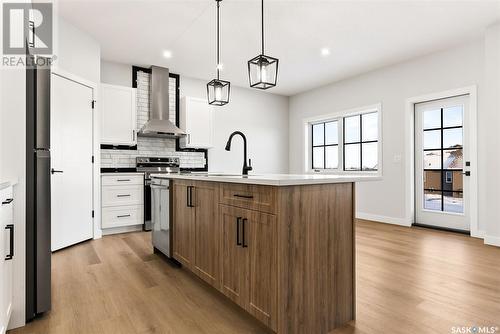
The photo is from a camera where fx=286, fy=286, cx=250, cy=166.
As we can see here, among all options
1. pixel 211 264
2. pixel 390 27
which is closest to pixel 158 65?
pixel 390 27

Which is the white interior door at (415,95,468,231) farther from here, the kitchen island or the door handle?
the door handle

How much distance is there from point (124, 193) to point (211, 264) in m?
2.89

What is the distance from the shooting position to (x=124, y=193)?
443cm

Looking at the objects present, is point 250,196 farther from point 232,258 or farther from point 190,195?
point 190,195

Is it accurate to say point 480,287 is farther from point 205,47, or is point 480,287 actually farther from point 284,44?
point 205,47

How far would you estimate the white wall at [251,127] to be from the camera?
5996 mm

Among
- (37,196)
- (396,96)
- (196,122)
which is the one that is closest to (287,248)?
(37,196)

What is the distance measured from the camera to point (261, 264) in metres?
1.60

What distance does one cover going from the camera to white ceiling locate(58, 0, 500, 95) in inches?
126

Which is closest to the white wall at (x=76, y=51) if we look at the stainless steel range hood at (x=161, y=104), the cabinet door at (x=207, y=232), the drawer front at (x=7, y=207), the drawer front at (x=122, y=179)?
the stainless steel range hood at (x=161, y=104)

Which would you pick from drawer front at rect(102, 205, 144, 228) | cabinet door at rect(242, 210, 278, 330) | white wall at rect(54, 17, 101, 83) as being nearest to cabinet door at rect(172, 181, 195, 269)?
cabinet door at rect(242, 210, 278, 330)

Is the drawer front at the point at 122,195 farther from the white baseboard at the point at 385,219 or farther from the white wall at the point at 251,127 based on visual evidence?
the white baseboard at the point at 385,219

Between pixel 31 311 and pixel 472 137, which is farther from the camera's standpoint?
pixel 472 137

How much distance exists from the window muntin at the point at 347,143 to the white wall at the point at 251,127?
832 mm
